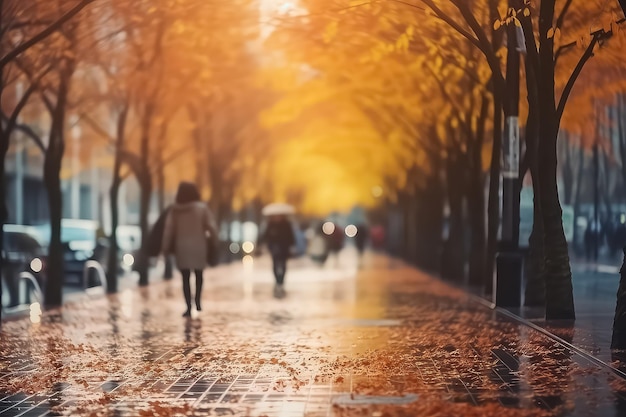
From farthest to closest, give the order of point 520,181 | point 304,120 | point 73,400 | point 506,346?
point 304,120
point 520,181
point 506,346
point 73,400

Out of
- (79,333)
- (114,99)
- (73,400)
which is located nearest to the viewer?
(73,400)

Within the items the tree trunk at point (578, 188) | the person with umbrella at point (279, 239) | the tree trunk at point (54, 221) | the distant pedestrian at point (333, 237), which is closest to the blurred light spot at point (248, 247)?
the distant pedestrian at point (333, 237)

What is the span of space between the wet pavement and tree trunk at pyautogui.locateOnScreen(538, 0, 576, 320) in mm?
673

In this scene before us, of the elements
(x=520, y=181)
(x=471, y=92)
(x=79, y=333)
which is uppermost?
(x=471, y=92)

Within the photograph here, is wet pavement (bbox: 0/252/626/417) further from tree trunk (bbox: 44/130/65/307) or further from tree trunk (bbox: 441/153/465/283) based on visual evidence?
tree trunk (bbox: 441/153/465/283)

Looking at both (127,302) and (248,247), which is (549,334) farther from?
(248,247)

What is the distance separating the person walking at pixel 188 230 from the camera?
19047mm

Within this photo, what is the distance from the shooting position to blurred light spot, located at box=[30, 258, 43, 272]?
1075 inches

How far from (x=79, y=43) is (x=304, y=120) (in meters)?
32.8

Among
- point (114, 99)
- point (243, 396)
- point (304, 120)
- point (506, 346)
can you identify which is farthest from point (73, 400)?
point (304, 120)

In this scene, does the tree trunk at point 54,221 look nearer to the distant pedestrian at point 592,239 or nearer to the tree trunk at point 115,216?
the tree trunk at point 115,216

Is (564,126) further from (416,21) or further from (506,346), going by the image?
(506,346)

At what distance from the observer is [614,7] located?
17.0 m

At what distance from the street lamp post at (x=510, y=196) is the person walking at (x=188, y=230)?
4.96 m
